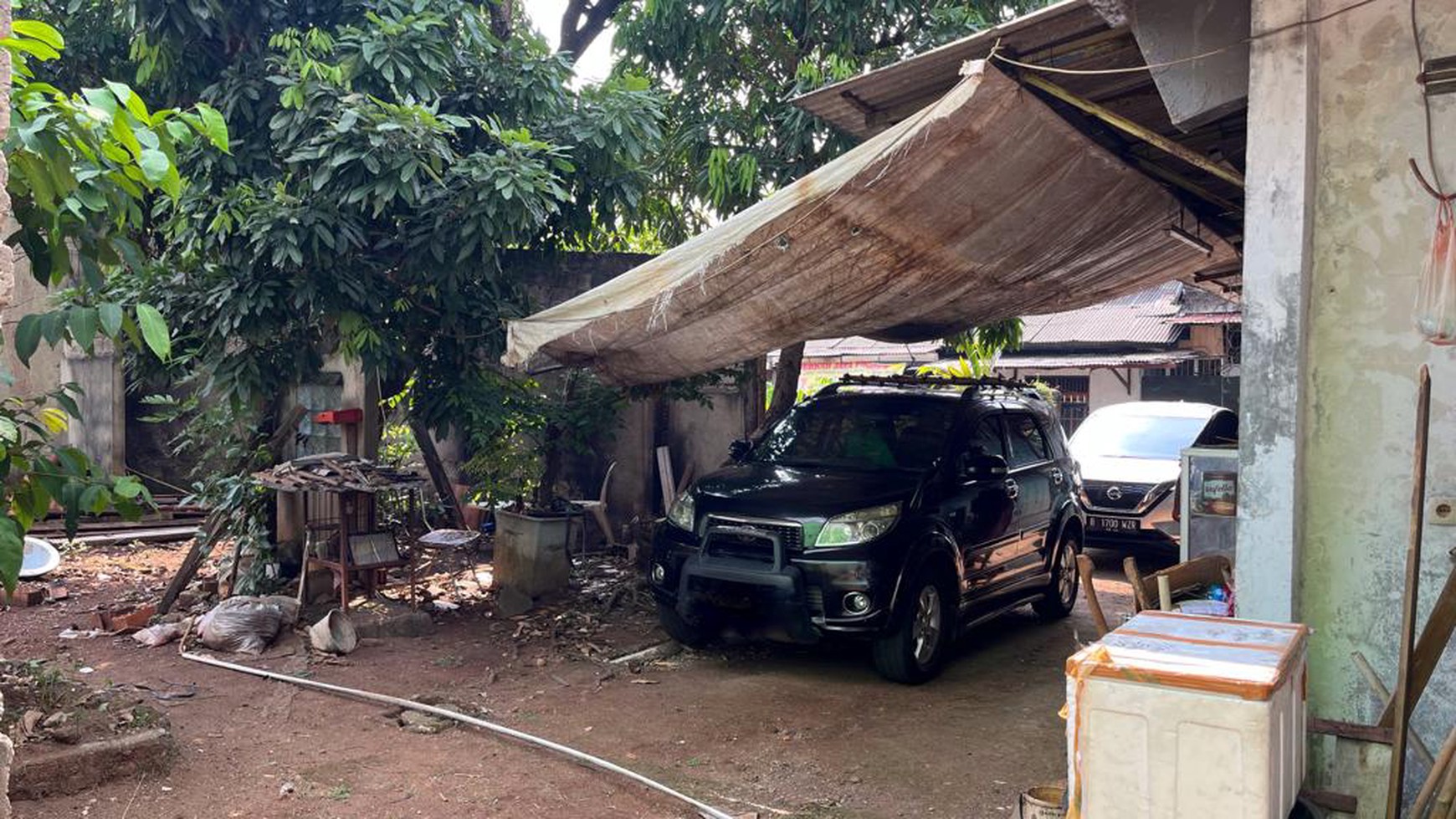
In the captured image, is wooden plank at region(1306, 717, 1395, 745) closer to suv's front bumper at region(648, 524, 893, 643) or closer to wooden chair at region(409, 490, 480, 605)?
suv's front bumper at region(648, 524, 893, 643)

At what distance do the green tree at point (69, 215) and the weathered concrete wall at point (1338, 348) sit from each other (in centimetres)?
Answer: 359

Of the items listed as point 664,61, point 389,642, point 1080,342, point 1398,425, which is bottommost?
point 389,642

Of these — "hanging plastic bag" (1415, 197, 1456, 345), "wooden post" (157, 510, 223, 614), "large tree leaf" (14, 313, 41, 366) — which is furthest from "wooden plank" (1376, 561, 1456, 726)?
"wooden post" (157, 510, 223, 614)

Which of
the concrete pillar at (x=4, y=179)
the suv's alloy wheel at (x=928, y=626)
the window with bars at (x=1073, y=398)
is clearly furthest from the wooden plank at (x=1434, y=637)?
the window with bars at (x=1073, y=398)

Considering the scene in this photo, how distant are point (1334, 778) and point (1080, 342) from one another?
14.0 meters

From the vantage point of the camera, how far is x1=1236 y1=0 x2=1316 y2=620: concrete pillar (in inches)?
142

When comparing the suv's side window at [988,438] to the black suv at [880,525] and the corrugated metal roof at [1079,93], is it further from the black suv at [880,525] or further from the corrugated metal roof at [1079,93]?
the corrugated metal roof at [1079,93]

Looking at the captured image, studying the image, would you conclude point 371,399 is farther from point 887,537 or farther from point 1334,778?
point 1334,778

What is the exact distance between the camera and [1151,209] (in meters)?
6.37

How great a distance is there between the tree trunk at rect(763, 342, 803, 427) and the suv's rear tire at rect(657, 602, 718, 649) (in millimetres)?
3076

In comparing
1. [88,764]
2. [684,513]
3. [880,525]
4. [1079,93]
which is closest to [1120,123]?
[1079,93]

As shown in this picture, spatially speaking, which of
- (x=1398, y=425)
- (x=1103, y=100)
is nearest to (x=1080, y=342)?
(x=1103, y=100)

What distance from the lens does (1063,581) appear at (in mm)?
8617

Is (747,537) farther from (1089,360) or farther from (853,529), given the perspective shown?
(1089,360)
